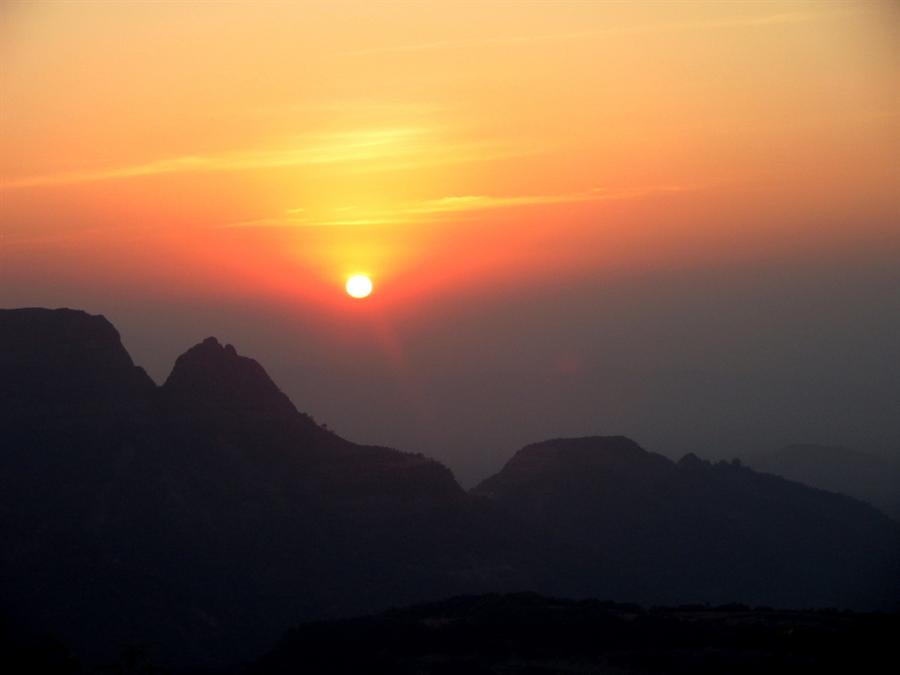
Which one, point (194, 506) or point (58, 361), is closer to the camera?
point (194, 506)

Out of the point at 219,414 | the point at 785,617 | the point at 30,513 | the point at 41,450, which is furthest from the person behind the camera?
the point at 219,414

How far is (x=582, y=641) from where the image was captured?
120000 mm

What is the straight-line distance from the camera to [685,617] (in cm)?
12562

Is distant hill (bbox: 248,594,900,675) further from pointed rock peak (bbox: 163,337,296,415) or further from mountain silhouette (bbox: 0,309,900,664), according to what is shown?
pointed rock peak (bbox: 163,337,296,415)

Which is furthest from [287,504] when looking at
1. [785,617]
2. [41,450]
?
[785,617]

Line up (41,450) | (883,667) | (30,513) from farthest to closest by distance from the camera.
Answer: (41,450) < (30,513) < (883,667)

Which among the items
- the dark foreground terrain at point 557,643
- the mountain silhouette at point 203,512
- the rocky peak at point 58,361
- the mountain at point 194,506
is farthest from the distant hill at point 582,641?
the rocky peak at point 58,361

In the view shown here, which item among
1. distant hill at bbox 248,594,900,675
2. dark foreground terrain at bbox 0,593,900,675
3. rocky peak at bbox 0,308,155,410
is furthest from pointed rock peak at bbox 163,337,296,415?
distant hill at bbox 248,594,900,675

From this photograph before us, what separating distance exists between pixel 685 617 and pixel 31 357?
86.3m

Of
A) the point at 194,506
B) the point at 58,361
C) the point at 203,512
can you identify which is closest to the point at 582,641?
the point at 203,512

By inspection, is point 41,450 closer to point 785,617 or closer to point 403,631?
point 403,631

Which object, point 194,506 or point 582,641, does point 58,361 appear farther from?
point 582,641

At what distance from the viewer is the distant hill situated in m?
107

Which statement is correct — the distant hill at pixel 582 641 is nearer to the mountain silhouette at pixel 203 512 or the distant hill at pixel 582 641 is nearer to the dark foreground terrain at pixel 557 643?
the dark foreground terrain at pixel 557 643
